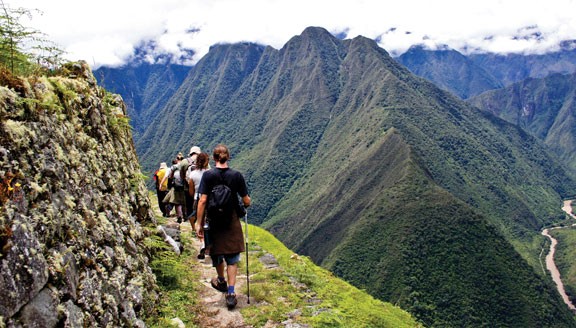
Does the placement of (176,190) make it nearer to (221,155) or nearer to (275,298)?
(275,298)

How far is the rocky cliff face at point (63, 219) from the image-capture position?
480 centimetres

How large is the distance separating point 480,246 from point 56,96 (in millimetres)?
142479

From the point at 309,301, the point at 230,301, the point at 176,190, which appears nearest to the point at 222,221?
the point at 230,301

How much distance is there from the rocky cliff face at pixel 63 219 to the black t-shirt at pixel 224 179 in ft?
6.56

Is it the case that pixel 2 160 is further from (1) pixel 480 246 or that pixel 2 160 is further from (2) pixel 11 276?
(1) pixel 480 246

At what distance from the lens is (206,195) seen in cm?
857

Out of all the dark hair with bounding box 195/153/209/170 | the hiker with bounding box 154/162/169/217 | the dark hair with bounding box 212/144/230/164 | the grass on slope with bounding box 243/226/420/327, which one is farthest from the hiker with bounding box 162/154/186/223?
the dark hair with bounding box 212/144/230/164

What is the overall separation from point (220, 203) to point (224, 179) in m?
0.55

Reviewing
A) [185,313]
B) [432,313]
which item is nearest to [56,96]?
[185,313]

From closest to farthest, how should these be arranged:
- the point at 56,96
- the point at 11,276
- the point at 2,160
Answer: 1. the point at 11,276
2. the point at 2,160
3. the point at 56,96

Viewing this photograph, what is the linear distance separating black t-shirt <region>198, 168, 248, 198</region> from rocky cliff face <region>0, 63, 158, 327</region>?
6.56 feet

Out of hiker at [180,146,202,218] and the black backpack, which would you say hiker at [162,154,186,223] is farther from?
the black backpack

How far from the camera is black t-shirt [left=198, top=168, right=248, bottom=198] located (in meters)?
8.59

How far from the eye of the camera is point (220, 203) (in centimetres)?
841
